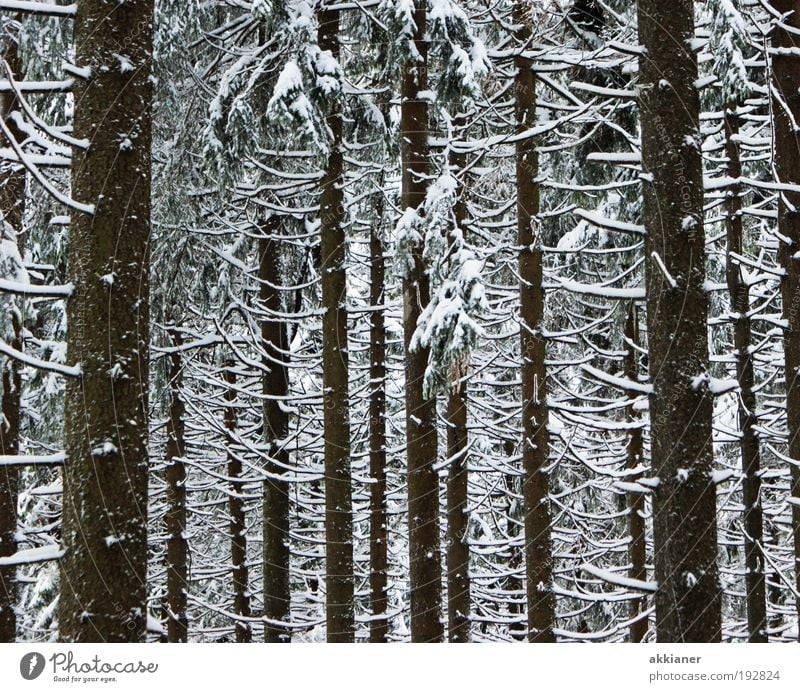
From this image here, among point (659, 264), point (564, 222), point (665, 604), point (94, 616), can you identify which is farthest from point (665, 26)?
point (564, 222)

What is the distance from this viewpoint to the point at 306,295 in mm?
13555

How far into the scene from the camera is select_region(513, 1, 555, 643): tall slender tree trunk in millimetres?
9062

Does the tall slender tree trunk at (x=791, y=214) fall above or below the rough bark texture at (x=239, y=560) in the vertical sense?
above

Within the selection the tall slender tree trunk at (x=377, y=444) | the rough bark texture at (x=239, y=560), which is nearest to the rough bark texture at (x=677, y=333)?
the tall slender tree trunk at (x=377, y=444)

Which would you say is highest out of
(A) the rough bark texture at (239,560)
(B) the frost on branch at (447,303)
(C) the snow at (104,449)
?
(B) the frost on branch at (447,303)

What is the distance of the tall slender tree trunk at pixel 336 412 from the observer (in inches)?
360

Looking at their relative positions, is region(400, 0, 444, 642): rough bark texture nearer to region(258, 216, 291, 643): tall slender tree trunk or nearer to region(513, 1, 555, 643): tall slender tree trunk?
region(513, 1, 555, 643): tall slender tree trunk

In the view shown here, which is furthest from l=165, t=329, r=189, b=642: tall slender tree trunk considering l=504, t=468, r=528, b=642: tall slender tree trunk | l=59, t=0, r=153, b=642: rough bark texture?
l=59, t=0, r=153, b=642: rough bark texture

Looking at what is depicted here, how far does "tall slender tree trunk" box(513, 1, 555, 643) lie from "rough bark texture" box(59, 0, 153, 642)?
5.36 m

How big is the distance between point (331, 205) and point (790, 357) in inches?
226

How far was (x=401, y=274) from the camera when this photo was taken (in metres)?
9.01

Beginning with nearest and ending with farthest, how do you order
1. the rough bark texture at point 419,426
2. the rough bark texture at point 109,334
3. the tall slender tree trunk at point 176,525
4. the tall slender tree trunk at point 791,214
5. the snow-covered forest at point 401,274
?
the rough bark texture at point 109,334
the snow-covered forest at point 401,274
the rough bark texture at point 419,426
the tall slender tree trunk at point 791,214
the tall slender tree trunk at point 176,525

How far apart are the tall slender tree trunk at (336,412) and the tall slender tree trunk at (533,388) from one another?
7.13ft

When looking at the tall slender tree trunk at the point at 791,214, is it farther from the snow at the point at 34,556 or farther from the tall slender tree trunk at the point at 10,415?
the tall slender tree trunk at the point at 10,415
